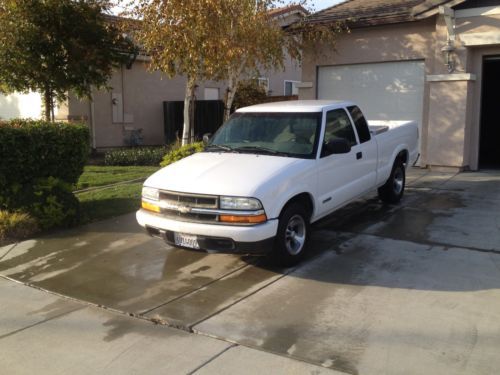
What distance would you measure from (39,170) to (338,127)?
4.51 meters

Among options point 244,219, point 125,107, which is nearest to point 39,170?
point 244,219

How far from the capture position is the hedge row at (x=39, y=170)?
7.47m

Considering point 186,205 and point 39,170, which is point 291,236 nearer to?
point 186,205

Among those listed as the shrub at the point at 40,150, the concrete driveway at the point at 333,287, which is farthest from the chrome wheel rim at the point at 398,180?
the shrub at the point at 40,150

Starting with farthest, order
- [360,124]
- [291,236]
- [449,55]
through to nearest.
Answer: [449,55], [360,124], [291,236]

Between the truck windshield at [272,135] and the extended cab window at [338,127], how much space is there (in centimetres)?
19

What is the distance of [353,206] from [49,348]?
5733 millimetres

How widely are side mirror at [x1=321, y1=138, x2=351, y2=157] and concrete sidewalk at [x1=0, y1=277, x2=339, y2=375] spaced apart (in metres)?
2.93

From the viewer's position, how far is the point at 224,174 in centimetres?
561

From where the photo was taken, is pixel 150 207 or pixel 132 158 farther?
pixel 132 158

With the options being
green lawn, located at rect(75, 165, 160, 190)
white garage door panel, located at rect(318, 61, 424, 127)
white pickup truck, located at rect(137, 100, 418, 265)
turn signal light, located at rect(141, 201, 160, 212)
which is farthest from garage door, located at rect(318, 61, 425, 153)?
turn signal light, located at rect(141, 201, 160, 212)

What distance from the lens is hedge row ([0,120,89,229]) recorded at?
7.47 meters

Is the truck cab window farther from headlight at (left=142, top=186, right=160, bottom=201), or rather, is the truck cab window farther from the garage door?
the garage door

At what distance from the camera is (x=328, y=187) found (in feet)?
21.0
